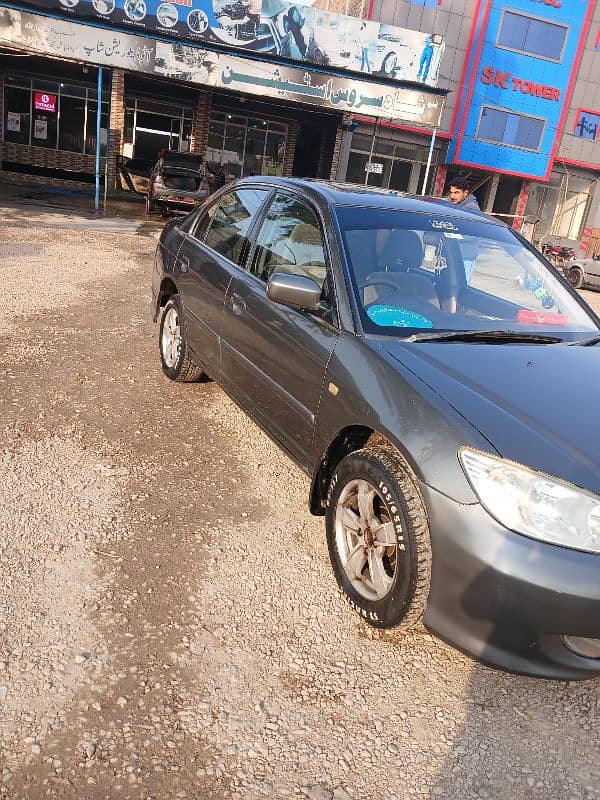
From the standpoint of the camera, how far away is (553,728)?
2258 mm

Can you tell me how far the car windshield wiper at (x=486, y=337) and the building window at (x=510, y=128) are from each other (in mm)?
27474

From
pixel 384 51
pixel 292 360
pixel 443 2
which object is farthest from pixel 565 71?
pixel 292 360

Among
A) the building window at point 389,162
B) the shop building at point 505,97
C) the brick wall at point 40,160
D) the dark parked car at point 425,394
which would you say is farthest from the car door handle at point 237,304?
the building window at point 389,162

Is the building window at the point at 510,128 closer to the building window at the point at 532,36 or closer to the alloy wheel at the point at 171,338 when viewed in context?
the building window at the point at 532,36

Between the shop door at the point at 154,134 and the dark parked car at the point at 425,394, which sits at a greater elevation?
the shop door at the point at 154,134

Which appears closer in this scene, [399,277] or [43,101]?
[399,277]

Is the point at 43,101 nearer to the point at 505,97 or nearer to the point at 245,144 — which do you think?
the point at 245,144

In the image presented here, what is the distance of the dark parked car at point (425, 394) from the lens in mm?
2092

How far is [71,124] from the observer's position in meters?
24.0

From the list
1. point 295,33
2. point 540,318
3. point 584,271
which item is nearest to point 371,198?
point 540,318

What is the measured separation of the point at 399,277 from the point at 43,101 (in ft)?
81.3

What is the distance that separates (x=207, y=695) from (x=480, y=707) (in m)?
1.01

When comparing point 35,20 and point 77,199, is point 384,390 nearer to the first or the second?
point 35,20

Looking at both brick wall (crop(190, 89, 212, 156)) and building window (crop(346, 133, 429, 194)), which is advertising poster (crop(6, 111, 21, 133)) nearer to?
brick wall (crop(190, 89, 212, 156))
